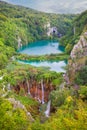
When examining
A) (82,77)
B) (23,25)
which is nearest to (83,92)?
(82,77)

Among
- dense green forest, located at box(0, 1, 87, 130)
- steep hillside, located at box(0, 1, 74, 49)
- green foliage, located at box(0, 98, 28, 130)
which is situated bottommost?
steep hillside, located at box(0, 1, 74, 49)

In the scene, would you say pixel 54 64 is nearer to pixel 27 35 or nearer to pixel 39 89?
pixel 39 89

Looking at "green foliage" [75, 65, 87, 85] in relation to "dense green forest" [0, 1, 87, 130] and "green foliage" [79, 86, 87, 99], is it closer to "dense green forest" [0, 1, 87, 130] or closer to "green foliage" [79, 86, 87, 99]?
"dense green forest" [0, 1, 87, 130]

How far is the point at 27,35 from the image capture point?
140 metres

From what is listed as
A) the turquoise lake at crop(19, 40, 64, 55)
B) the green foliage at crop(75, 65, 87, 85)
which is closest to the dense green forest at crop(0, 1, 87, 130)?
the green foliage at crop(75, 65, 87, 85)

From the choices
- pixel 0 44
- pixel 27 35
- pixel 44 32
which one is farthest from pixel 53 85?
pixel 44 32

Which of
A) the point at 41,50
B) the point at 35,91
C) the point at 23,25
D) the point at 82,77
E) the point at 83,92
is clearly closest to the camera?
the point at 83,92

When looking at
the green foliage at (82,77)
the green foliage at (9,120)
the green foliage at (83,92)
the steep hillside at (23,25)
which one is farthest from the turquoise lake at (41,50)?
the green foliage at (9,120)

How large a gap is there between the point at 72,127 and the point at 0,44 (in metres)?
70.9

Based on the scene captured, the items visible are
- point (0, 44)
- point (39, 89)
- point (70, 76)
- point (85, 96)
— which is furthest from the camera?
point (0, 44)

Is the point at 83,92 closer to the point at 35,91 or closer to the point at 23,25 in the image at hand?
the point at 35,91

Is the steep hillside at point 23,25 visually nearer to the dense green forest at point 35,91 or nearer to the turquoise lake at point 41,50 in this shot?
the dense green forest at point 35,91

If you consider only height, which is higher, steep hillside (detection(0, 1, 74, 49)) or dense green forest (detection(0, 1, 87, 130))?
dense green forest (detection(0, 1, 87, 130))

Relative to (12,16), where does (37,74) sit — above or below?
above
